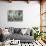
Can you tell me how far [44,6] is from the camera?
17.7 ft

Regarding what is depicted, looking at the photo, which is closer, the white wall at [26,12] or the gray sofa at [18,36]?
the gray sofa at [18,36]

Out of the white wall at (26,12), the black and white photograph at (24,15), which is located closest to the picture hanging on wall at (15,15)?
the black and white photograph at (24,15)

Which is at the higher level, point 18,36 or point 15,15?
point 15,15

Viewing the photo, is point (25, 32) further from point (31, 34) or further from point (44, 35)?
point (44, 35)

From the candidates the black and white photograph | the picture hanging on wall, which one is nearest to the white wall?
the black and white photograph

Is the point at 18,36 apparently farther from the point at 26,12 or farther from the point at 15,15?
the point at 26,12

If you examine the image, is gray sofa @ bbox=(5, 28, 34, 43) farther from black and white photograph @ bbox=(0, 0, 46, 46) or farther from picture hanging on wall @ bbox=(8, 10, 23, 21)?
picture hanging on wall @ bbox=(8, 10, 23, 21)

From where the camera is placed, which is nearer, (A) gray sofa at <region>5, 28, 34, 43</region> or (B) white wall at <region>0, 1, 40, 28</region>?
(A) gray sofa at <region>5, 28, 34, 43</region>

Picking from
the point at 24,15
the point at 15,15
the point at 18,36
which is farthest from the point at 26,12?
the point at 18,36

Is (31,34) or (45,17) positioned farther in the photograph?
(45,17)

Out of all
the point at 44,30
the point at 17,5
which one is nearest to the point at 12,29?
the point at 17,5

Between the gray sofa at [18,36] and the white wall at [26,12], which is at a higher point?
the white wall at [26,12]

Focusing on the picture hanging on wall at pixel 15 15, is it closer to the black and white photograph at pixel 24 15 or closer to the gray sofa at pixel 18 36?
the black and white photograph at pixel 24 15

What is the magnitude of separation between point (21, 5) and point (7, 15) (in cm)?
82
